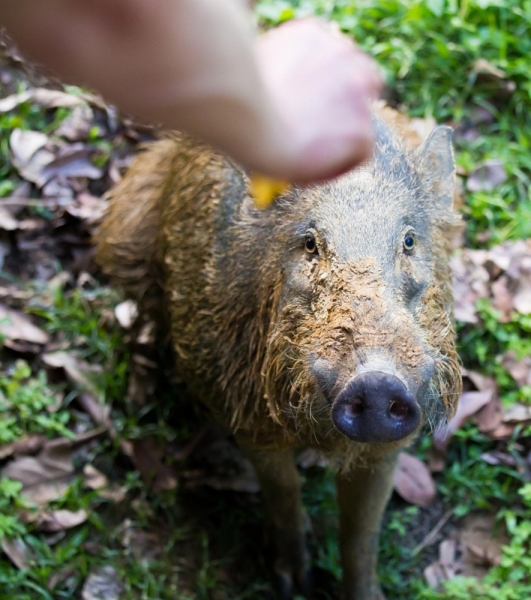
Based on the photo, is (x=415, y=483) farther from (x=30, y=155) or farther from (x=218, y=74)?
(x=218, y=74)

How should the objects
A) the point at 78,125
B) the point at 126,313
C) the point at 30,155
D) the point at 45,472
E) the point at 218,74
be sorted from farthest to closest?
1. the point at 78,125
2. the point at 30,155
3. the point at 126,313
4. the point at 45,472
5. the point at 218,74

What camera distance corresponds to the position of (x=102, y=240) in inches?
143

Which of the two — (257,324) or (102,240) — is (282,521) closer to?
(257,324)

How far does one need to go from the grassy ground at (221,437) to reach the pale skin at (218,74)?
7.51 feet

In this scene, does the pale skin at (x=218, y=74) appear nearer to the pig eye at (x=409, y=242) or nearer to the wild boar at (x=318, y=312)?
the wild boar at (x=318, y=312)

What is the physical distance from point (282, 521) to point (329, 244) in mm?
1327

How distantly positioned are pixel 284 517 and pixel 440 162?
4.58 ft

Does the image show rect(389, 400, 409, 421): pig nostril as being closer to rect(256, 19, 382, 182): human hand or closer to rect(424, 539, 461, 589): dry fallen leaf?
rect(256, 19, 382, 182): human hand

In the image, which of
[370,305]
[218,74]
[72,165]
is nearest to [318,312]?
[370,305]

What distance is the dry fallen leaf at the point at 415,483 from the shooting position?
330 centimetres

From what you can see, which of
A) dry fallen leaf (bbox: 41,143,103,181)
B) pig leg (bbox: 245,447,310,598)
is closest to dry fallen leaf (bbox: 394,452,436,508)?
pig leg (bbox: 245,447,310,598)

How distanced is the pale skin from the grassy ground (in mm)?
Answer: 2290

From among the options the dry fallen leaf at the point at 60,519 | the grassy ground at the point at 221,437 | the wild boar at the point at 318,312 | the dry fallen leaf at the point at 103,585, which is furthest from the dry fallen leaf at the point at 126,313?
the dry fallen leaf at the point at 103,585

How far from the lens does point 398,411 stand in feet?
5.97
